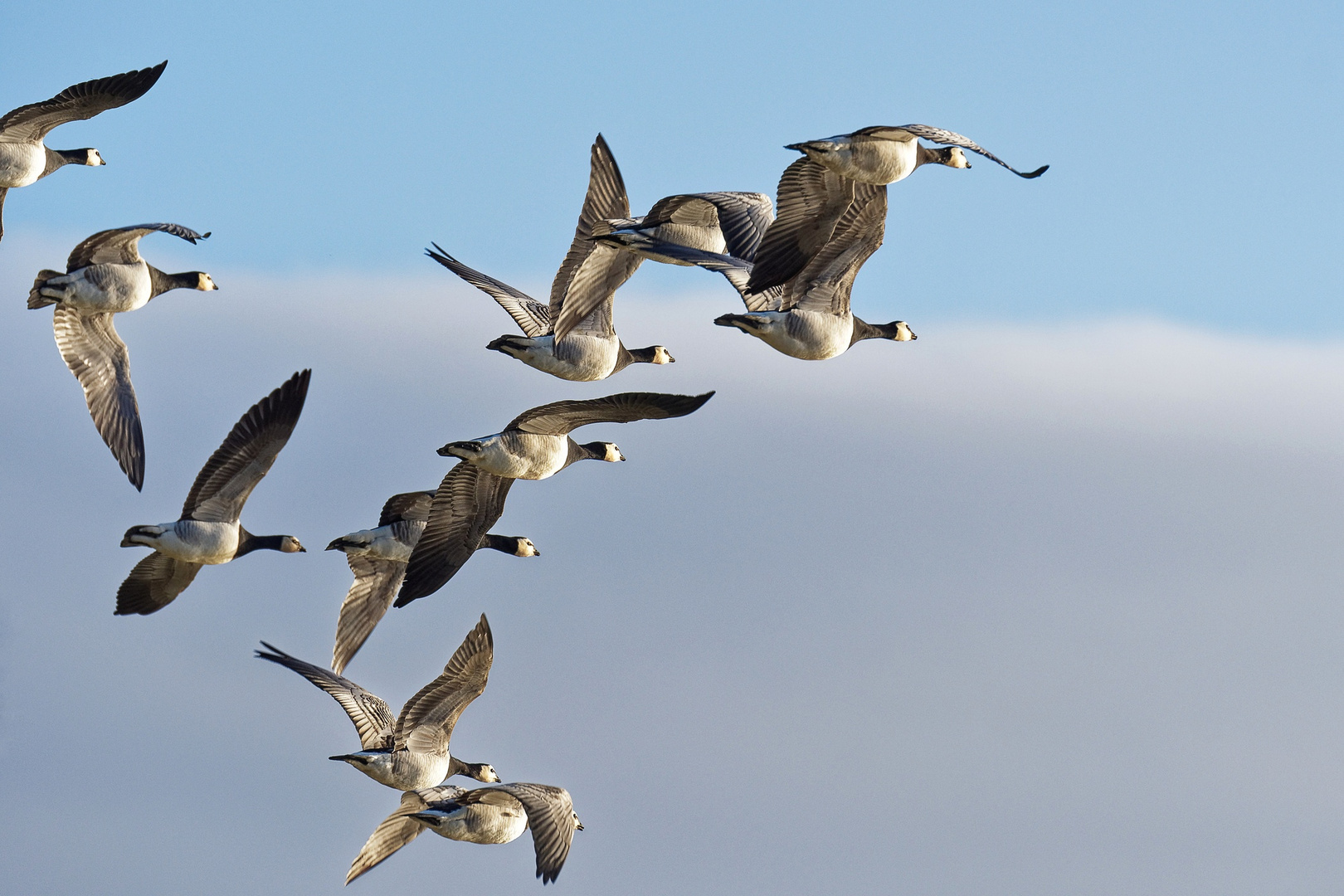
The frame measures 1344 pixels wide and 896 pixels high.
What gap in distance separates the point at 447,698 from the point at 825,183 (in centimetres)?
726

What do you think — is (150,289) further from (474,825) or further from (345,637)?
(474,825)

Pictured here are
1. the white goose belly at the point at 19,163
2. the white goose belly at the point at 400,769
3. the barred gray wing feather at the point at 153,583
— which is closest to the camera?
the white goose belly at the point at 400,769

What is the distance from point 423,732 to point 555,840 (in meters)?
3.22

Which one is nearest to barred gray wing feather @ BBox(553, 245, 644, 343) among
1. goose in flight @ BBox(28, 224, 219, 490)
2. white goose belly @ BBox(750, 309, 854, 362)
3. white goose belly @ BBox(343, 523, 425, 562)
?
white goose belly @ BBox(750, 309, 854, 362)

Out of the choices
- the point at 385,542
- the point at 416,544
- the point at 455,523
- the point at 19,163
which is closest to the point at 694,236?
the point at 455,523

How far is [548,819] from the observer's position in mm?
17578

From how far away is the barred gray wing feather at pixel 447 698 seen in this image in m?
19.7

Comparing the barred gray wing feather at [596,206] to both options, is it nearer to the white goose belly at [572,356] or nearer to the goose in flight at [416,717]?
the white goose belly at [572,356]

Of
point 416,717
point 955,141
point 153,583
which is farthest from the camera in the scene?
point 153,583

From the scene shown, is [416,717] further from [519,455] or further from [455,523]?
[519,455]

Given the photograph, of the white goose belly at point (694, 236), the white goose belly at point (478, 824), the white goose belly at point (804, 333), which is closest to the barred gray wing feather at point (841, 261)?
the white goose belly at point (804, 333)

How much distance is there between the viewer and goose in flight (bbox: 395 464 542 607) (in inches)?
761

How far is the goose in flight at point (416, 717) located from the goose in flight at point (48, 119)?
6.38m

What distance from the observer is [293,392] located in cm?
1916
